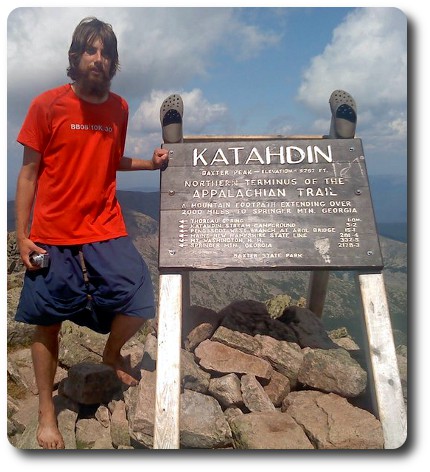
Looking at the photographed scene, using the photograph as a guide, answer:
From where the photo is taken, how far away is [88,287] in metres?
3.68

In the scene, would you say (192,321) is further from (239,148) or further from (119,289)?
(239,148)

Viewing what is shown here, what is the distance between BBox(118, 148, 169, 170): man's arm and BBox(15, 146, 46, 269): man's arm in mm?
830

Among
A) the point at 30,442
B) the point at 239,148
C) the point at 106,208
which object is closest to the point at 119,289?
the point at 106,208

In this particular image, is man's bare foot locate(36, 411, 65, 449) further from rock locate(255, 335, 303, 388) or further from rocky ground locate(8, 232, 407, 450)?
rock locate(255, 335, 303, 388)

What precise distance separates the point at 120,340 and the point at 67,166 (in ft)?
5.40

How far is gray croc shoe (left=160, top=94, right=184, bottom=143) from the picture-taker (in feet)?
14.2

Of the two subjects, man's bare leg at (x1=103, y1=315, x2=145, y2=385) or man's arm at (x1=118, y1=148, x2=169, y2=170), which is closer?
man's bare leg at (x1=103, y1=315, x2=145, y2=385)

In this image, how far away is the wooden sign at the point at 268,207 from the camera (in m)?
3.84

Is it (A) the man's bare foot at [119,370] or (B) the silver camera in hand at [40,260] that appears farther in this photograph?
(A) the man's bare foot at [119,370]

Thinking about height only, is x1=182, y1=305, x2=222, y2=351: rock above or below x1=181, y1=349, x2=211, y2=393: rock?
above

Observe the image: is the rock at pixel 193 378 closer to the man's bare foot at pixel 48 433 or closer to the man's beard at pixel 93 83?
the man's bare foot at pixel 48 433

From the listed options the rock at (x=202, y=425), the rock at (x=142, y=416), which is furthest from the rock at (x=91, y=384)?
the rock at (x=202, y=425)

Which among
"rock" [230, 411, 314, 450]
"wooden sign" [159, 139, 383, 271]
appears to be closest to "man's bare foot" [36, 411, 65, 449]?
"rock" [230, 411, 314, 450]

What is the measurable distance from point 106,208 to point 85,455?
1.95m
